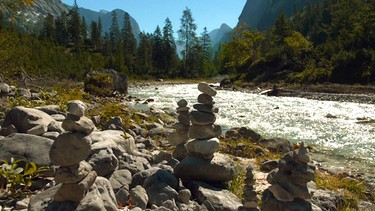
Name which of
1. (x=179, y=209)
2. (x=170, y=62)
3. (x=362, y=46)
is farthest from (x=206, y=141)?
(x=170, y=62)

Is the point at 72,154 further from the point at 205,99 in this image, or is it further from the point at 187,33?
the point at 187,33

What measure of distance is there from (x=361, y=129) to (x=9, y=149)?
21.0 metres

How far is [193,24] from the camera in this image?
115375 mm

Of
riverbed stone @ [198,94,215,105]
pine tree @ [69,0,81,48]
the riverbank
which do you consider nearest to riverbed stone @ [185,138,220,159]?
riverbed stone @ [198,94,215,105]

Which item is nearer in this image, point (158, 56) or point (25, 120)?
point (25, 120)

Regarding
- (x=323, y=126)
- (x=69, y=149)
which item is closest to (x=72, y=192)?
(x=69, y=149)

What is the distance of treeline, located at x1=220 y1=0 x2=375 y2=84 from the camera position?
5360cm

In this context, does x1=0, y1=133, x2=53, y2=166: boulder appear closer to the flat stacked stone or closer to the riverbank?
the flat stacked stone

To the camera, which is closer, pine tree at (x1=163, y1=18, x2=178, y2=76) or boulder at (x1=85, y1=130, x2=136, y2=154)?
boulder at (x1=85, y1=130, x2=136, y2=154)

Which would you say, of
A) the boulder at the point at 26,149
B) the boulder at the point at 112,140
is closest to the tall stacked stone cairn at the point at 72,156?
the boulder at the point at 26,149

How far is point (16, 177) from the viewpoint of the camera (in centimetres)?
628

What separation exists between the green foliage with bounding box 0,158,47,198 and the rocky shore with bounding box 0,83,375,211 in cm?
13

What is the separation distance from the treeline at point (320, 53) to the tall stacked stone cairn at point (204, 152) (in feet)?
151

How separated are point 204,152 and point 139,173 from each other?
147cm
